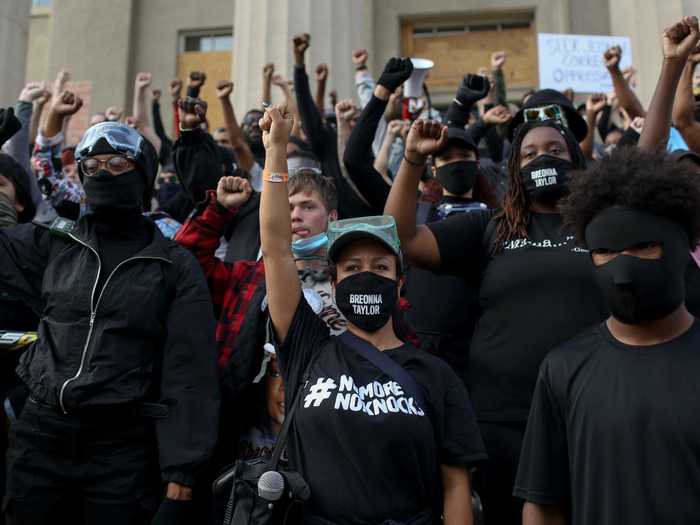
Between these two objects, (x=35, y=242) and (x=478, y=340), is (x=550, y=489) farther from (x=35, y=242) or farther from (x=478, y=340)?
(x=35, y=242)

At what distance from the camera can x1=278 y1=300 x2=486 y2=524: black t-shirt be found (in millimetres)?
2359

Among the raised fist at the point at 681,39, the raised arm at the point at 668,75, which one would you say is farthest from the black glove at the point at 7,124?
the raised fist at the point at 681,39

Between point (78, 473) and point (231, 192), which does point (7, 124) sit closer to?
point (231, 192)

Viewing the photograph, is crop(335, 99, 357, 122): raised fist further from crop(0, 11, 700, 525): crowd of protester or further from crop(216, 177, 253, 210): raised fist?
crop(216, 177, 253, 210): raised fist

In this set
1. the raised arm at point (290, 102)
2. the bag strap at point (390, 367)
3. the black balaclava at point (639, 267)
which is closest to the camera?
the black balaclava at point (639, 267)

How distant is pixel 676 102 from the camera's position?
Answer: 12.6ft

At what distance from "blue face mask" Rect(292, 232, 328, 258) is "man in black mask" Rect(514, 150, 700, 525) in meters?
1.37

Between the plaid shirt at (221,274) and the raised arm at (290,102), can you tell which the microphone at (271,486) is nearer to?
the plaid shirt at (221,274)

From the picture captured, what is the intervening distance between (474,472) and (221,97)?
3183mm

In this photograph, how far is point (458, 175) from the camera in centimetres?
399

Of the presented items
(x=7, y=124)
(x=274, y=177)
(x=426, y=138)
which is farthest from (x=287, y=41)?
(x=274, y=177)

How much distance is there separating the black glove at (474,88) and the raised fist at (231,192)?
1421 millimetres

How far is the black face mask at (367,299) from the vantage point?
2.69 meters

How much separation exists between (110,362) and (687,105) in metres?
3.23
